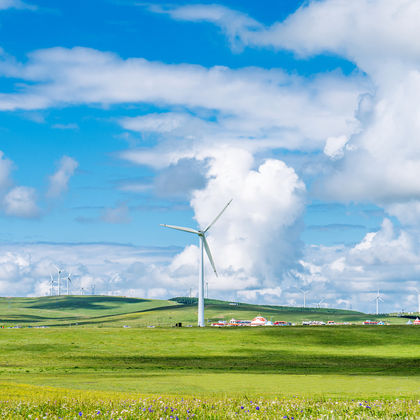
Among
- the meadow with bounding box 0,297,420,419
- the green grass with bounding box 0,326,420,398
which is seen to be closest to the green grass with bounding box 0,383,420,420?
the meadow with bounding box 0,297,420,419

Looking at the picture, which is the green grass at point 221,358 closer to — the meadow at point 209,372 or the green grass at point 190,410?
the meadow at point 209,372

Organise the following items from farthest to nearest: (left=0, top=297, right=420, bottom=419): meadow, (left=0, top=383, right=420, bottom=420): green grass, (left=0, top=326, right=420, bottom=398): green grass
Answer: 1. (left=0, top=326, right=420, bottom=398): green grass
2. (left=0, top=297, right=420, bottom=419): meadow
3. (left=0, top=383, right=420, bottom=420): green grass

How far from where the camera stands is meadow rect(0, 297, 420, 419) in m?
23.0

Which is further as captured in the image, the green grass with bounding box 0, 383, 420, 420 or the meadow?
the meadow

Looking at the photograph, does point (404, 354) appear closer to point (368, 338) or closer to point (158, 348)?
point (368, 338)

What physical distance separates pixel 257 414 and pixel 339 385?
35838mm

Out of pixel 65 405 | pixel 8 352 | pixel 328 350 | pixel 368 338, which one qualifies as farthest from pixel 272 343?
pixel 65 405

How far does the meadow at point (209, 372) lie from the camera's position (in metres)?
→ 23.0

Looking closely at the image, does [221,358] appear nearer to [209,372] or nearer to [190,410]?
[209,372]

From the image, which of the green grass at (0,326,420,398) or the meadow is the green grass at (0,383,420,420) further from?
the green grass at (0,326,420,398)

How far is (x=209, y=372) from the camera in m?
76.0

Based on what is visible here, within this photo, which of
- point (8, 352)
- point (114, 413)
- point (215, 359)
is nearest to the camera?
point (114, 413)

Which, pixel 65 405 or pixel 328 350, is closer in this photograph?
pixel 65 405

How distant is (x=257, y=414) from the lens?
20281 millimetres
